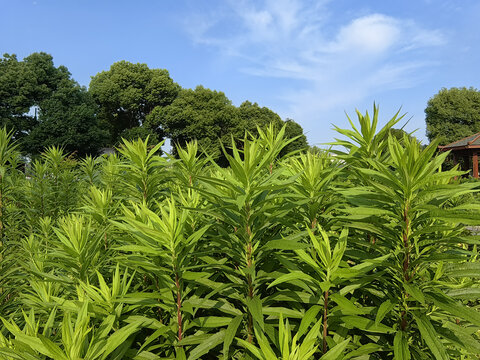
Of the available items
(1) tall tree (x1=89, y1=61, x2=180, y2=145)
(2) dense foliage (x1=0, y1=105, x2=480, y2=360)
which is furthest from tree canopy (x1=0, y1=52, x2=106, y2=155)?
(2) dense foliage (x1=0, y1=105, x2=480, y2=360)

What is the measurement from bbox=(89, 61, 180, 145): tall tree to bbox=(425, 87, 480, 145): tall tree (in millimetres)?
43573

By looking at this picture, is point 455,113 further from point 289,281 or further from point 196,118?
point 289,281

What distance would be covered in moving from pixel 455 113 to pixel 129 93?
52.4 meters

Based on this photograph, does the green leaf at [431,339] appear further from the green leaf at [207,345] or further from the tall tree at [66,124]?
the tall tree at [66,124]

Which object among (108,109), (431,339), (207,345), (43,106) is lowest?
(207,345)

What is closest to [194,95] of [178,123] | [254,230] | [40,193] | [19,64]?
[178,123]

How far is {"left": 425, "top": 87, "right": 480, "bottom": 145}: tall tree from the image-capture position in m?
51.1

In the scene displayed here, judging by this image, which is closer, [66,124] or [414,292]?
[414,292]

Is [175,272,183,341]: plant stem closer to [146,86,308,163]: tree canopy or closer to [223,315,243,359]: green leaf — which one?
[223,315,243,359]: green leaf

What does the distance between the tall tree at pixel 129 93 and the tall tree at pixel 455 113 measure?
43573mm

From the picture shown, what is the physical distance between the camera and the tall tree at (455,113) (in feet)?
168

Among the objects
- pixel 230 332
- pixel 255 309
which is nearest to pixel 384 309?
pixel 255 309

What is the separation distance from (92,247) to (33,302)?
0.41 metres

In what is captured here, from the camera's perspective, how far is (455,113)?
51719 millimetres
